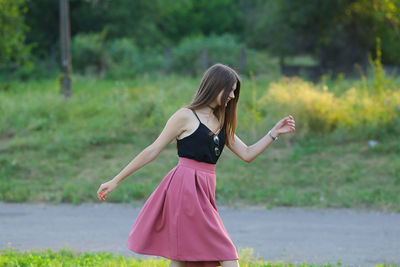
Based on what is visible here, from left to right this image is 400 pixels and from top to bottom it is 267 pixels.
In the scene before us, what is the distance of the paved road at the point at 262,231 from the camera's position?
575cm

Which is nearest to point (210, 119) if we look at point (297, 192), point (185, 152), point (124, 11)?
point (185, 152)

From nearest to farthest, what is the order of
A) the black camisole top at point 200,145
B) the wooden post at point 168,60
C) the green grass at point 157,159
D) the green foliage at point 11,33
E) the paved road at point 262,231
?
the black camisole top at point 200,145 → the paved road at point 262,231 → the green grass at point 157,159 → the green foliage at point 11,33 → the wooden post at point 168,60

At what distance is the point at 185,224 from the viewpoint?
350 cm

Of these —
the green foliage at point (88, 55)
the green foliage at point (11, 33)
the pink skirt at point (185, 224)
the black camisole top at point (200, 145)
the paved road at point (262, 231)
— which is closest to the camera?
the pink skirt at point (185, 224)

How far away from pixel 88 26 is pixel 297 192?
3539 centimetres

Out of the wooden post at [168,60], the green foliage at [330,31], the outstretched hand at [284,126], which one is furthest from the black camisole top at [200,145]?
the green foliage at [330,31]

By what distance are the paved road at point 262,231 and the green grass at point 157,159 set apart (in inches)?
14.8

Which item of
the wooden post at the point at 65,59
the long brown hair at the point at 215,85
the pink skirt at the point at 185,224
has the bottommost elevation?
the pink skirt at the point at 185,224

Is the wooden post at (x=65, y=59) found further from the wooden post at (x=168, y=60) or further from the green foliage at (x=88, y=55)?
the green foliage at (x=88, y=55)

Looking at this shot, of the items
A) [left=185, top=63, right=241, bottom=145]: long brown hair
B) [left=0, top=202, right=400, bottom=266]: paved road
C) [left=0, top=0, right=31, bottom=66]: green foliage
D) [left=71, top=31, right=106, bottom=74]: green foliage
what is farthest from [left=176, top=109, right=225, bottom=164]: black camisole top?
[left=71, top=31, right=106, bottom=74]: green foliage

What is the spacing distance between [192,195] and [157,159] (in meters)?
6.27

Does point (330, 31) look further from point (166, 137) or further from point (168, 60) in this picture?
point (166, 137)

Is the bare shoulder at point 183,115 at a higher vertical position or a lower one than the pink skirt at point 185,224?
higher

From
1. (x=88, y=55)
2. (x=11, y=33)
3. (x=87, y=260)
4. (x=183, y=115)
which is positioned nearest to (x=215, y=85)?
(x=183, y=115)
